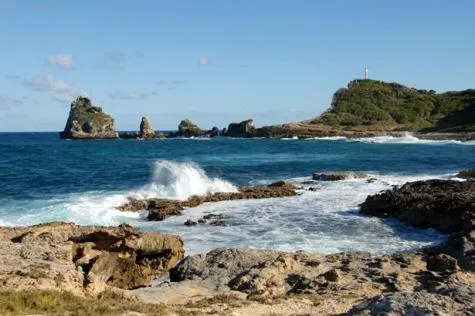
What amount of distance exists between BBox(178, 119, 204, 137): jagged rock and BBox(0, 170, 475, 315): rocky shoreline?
160 metres

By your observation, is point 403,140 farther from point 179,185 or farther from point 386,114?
point 179,185

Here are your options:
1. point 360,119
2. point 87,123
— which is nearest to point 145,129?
point 87,123

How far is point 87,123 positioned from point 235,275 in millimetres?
152872

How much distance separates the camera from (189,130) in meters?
180

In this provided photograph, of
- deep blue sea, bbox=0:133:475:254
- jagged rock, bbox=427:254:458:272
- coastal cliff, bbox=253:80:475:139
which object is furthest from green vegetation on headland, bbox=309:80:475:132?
jagged rock, bbox=427:254:458:272

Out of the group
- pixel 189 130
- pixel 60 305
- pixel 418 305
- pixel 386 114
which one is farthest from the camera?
pixel 189 130

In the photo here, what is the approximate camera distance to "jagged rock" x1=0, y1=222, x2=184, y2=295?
39.1 feet

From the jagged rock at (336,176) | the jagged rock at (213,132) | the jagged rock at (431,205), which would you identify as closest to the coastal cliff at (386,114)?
the jagged rock at (213,132)

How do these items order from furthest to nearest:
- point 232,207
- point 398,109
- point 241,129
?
point 241,129 → point 398,109 → point 232,207

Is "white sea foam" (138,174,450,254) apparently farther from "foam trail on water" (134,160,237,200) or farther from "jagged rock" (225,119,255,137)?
"jagged rock" (225,119,255,137)

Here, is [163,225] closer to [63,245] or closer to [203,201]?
[203,201]

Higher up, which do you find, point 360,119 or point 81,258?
point 360,119

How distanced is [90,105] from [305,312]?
160 metres

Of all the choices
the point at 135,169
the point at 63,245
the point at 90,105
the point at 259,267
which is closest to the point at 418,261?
the point at 259,267
